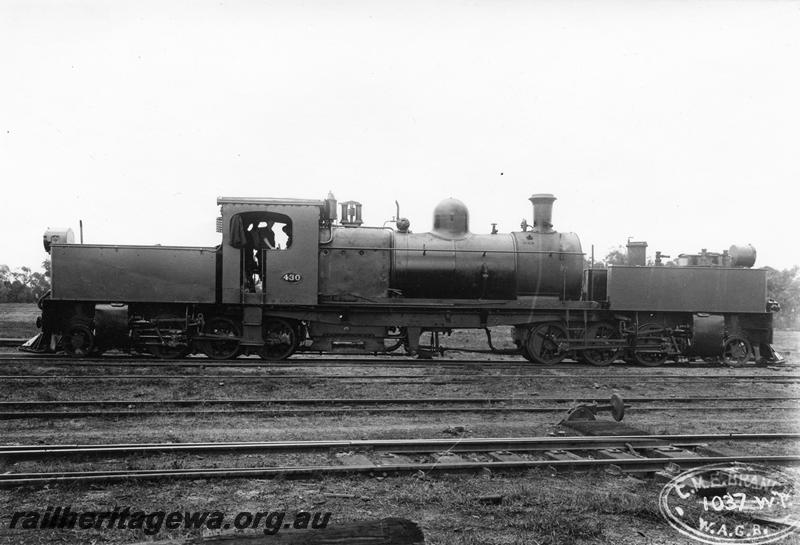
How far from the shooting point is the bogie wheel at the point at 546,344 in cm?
1350

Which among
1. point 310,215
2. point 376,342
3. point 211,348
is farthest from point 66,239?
point 376,342

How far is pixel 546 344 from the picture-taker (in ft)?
44.6

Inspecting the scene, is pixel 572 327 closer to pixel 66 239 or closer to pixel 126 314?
pixel 126 314

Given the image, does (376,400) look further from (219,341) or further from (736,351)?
(736,351)

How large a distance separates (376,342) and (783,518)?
8.90 metres

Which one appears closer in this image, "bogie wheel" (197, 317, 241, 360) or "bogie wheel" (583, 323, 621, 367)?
"bogie wheel" (197, 317, 241, 360)

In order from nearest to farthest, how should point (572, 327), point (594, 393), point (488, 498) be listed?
1. point (488, 498)
2. point (594, 393)
3. point (572, 327)

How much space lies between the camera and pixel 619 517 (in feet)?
15.2

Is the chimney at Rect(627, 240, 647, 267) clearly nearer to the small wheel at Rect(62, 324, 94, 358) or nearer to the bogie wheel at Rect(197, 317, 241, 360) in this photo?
the bogie wheel at Rect(197, 317, 241, 360)

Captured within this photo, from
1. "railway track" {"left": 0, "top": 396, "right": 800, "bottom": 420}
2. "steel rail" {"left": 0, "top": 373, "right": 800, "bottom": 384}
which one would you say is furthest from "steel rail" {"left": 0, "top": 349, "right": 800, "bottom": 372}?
"railway track" {"left": 0, "top": 396, "right": 800, "bottom": 420}

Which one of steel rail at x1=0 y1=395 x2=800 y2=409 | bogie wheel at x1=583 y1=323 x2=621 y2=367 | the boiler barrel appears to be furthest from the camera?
bogie wheel at x1=583 y1=323 x2=621 y2=367

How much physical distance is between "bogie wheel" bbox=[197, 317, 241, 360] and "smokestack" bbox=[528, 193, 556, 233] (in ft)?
21.2

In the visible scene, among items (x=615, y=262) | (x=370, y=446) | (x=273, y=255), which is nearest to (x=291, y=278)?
(x=273, y=255)

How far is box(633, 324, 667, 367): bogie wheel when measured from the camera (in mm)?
13805
